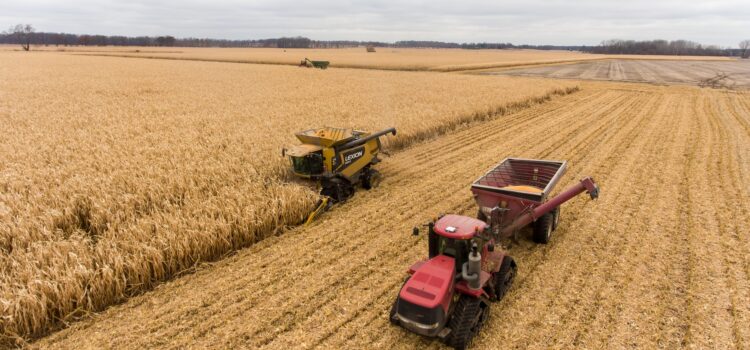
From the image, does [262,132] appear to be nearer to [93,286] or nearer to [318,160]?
[318,160]

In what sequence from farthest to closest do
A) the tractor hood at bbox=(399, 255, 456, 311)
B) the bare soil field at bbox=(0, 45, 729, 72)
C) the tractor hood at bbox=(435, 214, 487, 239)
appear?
1. the bare soil field at bbox=(0, 45, 729, 72)
2. the tractor hood at bbox=(435, 214, 487, 239)
3. the tractor hood at bbox=(399, 255, 456, 311)

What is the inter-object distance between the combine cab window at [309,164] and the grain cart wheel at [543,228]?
457 cm

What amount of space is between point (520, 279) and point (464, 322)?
1.91 meters

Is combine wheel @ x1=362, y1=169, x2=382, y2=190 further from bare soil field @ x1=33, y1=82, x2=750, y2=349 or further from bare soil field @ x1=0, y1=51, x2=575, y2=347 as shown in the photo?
bare soil field @ x1=0, y1=51, x2=575, y2=347

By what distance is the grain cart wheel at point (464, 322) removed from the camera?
438 cm

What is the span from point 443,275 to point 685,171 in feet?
32.5

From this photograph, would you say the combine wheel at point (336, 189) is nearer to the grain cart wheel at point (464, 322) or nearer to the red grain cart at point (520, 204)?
the red grain cart at point (520, 204)

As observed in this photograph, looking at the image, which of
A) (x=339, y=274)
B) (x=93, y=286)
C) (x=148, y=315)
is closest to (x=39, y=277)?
(x=93, y=286)

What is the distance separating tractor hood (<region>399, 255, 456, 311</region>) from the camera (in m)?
4.14

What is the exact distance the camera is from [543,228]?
676 centimetres

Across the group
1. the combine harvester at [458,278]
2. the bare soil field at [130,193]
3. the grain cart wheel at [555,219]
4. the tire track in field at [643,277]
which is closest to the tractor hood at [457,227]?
the combine harvester at [458,278]

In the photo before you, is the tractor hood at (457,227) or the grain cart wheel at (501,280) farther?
the grain cart wheel at (501,280)

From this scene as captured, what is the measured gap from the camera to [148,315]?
5.14 m

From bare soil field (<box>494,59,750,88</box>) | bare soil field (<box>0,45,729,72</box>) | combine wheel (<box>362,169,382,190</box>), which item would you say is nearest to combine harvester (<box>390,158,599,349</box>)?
combine wheel (<box>362,169,382,190</box>)
